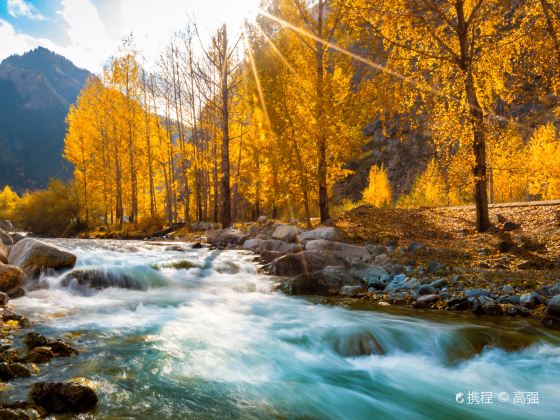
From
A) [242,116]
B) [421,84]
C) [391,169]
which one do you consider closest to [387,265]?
[421,84]

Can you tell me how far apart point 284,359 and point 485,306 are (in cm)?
320

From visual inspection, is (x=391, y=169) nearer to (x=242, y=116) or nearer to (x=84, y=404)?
(x=242, y=116)

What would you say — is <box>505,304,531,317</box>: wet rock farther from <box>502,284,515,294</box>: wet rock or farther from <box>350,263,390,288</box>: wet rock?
<box>350,263,390,288</box>: wet rock

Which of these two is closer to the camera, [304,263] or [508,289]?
[508,289]

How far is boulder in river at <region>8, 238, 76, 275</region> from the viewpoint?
314 inches

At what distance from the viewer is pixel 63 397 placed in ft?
10.4

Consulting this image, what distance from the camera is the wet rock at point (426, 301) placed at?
6480 mm

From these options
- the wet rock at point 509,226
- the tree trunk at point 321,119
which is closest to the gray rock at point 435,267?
the wet rock at point 509,226

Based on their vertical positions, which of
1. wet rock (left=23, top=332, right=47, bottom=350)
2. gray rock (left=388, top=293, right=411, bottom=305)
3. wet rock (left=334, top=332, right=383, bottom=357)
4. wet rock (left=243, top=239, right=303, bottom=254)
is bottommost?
wet rock (left=334, top=332, right=383, bottom=357)

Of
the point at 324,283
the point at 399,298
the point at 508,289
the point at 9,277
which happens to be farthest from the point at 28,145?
the point at 508,289

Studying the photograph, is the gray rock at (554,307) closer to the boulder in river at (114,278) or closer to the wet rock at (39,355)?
the wet rock at (39,355)

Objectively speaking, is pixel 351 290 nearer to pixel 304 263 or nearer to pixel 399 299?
pixel 399 299

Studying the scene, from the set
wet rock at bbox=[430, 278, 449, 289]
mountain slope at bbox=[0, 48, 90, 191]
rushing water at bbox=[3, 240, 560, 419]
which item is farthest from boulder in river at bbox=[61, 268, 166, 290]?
mountain slope at bbox=[0, 48, 90, 191]

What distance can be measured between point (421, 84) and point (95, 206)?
24.1m
